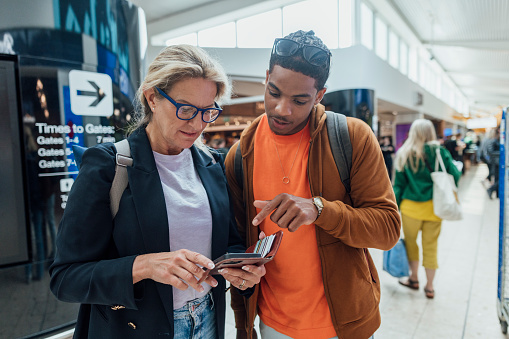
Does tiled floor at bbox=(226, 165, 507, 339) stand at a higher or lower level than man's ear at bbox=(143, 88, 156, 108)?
lower

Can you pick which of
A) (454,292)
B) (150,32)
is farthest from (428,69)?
(454,292)

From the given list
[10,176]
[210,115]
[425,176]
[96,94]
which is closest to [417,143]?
[425,176]

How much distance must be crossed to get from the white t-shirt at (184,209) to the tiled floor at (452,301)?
2.20m

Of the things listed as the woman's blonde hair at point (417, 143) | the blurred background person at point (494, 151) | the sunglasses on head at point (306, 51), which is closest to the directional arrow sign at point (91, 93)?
the sunglasses on head at point (306, 51)

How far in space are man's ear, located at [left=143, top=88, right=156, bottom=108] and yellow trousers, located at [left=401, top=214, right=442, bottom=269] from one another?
3411 millimetres

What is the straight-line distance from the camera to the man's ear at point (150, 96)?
1240mm

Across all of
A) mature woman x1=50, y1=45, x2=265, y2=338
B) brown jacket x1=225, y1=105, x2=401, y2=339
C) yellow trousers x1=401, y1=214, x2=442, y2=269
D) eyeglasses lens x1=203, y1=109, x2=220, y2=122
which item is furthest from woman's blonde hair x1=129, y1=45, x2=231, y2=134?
yellow trousers x1=401, y1=214, x2=442, y2=269

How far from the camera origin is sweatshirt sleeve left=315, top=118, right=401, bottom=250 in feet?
3.98

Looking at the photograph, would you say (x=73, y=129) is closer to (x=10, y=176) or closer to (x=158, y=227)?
(x=10, y=176)

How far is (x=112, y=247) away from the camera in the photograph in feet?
3.75

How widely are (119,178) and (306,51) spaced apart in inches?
32.7

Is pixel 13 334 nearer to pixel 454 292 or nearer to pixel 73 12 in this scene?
pixel 73 12

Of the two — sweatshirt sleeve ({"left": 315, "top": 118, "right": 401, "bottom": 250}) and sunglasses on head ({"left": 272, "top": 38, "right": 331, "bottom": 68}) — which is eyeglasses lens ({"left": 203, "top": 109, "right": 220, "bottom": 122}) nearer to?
sunglasses on head ({"left": 272, "top": 38, "right": 331, "bottom": 68})

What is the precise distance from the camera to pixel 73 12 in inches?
113
